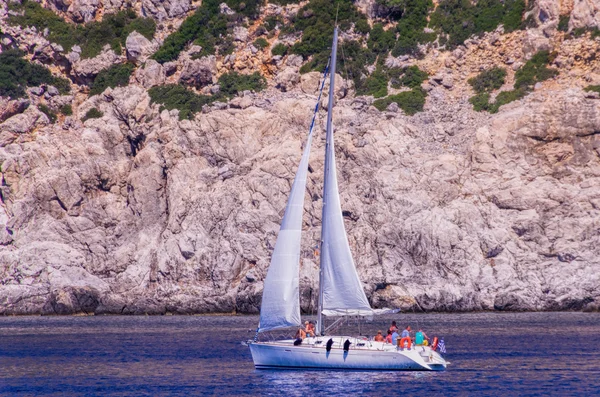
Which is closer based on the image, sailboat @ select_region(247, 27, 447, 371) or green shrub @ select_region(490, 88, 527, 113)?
sailboat @ select_region(247, 27, 447, 371)

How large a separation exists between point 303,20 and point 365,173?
25478 millimetres

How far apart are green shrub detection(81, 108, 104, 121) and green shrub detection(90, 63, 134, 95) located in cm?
358

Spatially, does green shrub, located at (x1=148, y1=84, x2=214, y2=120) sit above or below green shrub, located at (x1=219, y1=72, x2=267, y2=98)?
below

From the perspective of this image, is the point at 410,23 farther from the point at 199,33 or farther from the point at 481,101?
the point at 199,33

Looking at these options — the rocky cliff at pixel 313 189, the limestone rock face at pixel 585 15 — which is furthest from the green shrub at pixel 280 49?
the limestone rock face at pixel 585 15

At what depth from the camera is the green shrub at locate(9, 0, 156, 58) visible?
107062mm

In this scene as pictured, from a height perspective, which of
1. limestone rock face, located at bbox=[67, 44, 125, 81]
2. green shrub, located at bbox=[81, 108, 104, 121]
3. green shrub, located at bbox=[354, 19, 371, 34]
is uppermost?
green shrub, located at bbox=[354, 19, 371, 34]

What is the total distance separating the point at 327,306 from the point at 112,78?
62197mm

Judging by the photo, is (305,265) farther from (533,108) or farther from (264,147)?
(533,108)

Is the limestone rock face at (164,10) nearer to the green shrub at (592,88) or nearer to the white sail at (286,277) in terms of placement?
the green shrub at (592,88)

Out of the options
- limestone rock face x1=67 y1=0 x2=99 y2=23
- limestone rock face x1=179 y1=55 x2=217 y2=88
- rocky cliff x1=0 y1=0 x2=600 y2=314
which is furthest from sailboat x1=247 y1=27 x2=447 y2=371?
limestone rock face x1=67 y1=0 x2=99 y2=23

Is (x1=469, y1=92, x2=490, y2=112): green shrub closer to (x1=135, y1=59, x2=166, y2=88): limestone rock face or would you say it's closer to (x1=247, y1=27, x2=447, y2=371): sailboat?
(x1=135, y1=59, x2=166, y2=88): limestone rock face

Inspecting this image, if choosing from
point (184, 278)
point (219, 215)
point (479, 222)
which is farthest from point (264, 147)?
point (479, 222)

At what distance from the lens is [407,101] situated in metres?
93.6
